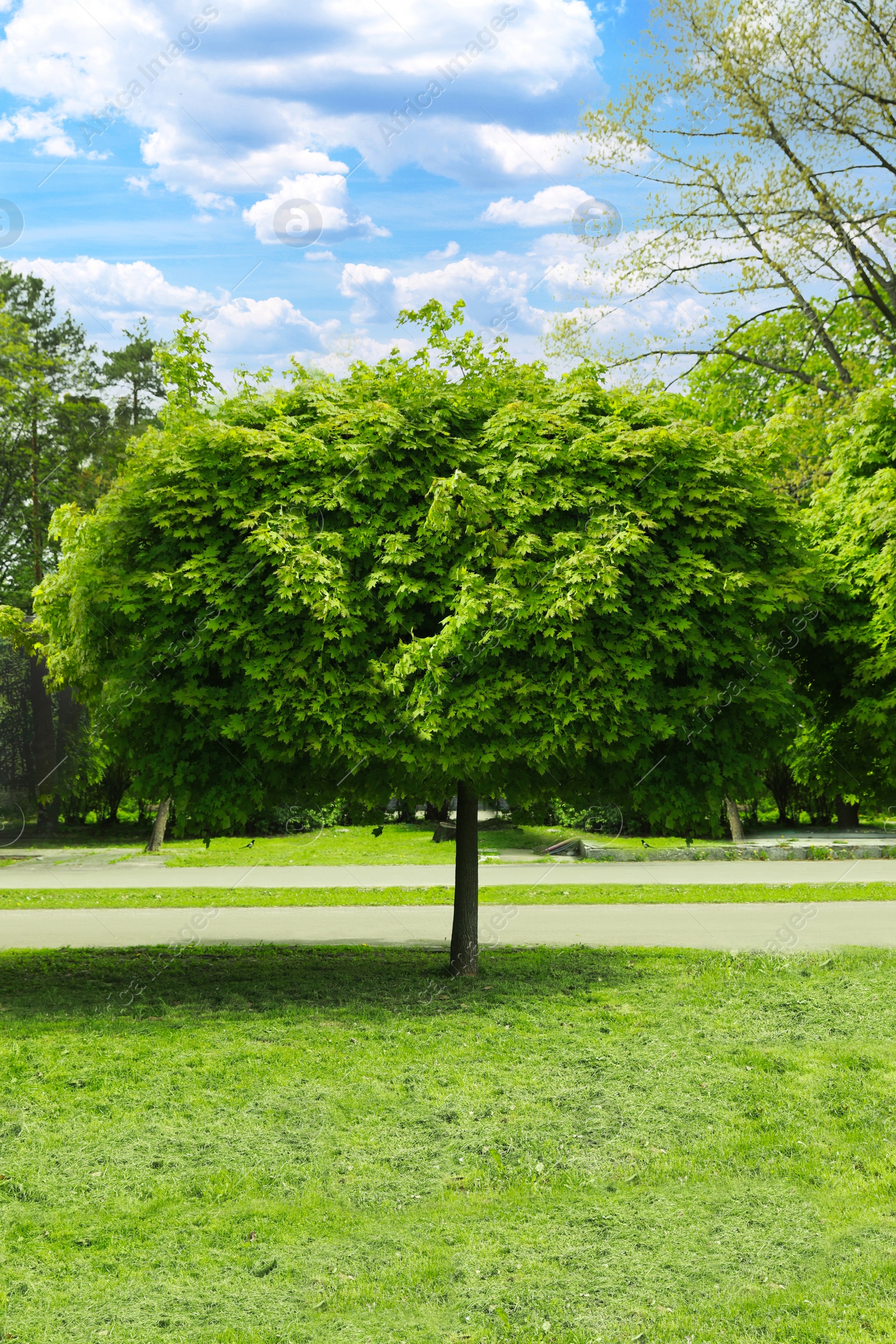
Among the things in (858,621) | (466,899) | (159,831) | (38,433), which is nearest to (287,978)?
(466,899)

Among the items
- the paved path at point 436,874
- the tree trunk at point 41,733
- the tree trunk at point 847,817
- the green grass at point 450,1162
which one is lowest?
the green grass at point 450,1162

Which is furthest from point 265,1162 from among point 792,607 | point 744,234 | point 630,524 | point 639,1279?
point 744,234

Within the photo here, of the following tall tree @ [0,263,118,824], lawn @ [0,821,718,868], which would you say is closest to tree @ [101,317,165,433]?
tall tree @ [0,263,118,824]

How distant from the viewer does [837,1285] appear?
165 inches

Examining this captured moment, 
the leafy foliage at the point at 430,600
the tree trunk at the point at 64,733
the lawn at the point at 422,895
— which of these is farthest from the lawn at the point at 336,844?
the leafy foliage at the point at 430,600

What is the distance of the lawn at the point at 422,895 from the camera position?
13.9 m

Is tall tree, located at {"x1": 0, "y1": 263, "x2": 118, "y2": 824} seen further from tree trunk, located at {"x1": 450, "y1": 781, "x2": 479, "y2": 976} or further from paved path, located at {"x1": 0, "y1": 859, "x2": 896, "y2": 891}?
tree trunk, located at {"x1": 450, "y1": 781, "x2": 479, "y2": 976}

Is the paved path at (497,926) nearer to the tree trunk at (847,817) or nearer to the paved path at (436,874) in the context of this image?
the paved path at (436,874)

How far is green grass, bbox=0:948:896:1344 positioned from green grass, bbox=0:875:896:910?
4.84 metres

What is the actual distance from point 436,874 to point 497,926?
4.48 meters

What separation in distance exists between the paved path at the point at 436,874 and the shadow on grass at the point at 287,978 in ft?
15.9

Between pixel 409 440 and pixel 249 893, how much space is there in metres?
8.77

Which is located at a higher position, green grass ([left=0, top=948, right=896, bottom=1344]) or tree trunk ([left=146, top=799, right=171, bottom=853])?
tree trunk ([left=146, top=799, right=171, bottom=853])

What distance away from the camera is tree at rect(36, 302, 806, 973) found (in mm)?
7527
